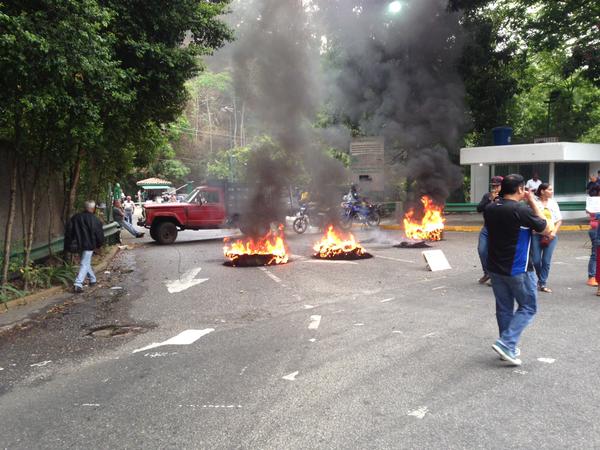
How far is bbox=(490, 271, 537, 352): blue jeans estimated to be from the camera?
14.0ft

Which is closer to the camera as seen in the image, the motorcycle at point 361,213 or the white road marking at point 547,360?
the white road marking at point 547,360

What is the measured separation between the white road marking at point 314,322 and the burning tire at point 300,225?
11507mm

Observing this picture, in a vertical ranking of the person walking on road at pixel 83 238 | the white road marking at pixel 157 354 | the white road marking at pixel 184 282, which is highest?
the person walking on road at pixel 83 238

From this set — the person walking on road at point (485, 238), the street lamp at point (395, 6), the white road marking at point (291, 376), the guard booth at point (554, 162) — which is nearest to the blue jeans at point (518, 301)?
the white road marking at point (291, 376)

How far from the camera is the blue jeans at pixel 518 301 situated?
428 cm

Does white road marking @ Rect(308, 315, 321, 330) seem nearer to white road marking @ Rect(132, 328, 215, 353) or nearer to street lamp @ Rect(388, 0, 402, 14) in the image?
white road marking @ Rect(132, 328, 215, 353)

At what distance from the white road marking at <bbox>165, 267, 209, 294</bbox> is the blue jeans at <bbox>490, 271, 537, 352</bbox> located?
5.54 m

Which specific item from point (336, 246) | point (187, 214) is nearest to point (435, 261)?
point (336, 246)

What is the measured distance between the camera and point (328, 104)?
17.1 meters

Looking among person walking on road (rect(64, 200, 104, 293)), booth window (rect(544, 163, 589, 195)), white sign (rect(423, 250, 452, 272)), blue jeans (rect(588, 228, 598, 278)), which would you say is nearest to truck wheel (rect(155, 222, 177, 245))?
person walking on road (rect(64, 200, 104, 293))

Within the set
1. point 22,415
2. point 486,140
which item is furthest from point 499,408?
point 486,140

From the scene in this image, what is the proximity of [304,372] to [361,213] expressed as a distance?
1489 centimetres

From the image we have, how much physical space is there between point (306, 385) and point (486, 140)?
23046mm

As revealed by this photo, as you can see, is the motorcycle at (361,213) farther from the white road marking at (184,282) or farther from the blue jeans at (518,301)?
the blue jeans at (518,301)
